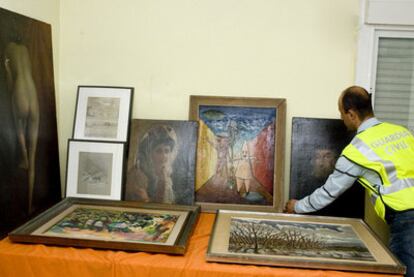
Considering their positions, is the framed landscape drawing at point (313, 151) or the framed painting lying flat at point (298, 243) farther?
the framed landscape drawing at point (313, 151)

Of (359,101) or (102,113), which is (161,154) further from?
(359,101)

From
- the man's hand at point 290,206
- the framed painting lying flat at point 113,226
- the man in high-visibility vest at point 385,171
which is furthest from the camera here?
the man's hand at point 290,206

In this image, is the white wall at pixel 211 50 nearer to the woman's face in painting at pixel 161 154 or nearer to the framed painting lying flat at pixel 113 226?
the woman's face in painting at pixel 161 154

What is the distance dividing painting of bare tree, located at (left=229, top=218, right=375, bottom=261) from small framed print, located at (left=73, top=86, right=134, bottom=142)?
85cm

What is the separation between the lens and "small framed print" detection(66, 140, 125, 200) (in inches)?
83.4

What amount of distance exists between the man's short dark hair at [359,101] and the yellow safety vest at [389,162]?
0.12m

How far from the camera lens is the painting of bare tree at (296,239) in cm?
156

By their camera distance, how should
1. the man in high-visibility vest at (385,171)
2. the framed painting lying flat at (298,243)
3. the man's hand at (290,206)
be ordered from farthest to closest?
the man's hand at (290,206) < the man in high-visibility vest at (385,171) < the framed painting lying flat at (298,243)

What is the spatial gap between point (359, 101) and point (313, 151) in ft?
1.32

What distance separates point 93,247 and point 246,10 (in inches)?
58.6

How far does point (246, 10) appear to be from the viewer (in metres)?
2.18

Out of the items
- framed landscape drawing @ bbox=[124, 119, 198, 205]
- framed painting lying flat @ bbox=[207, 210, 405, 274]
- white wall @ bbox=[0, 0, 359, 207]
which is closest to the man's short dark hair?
white wall @ bbox=[0, 0, 359, 207]

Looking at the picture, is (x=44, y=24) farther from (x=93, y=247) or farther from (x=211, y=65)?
(x=93, y=247)

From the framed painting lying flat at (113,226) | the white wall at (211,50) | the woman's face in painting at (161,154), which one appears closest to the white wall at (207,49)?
the white wall at (211,50)
